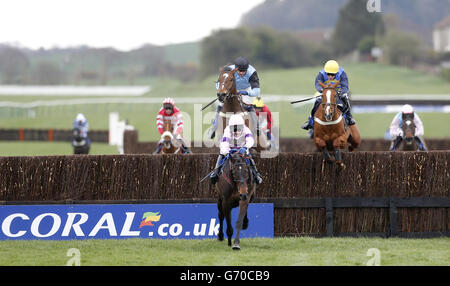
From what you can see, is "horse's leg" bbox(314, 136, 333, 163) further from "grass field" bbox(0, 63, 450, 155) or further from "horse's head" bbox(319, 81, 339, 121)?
"grass field" bbox(0, 63, 450, 155)

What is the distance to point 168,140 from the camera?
53.9 ft

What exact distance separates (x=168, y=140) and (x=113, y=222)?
444cm

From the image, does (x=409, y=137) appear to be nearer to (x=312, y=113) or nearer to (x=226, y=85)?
(x=312, y=113)

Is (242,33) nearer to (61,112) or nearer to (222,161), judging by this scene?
(61,112)

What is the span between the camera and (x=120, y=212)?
12.3m

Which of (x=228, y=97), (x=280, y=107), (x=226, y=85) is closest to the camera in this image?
(x=226, y=85)

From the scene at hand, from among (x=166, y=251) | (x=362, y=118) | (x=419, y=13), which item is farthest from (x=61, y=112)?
(x=419, y=13)

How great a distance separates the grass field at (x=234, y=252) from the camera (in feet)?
32.6

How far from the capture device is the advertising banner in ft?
39.8

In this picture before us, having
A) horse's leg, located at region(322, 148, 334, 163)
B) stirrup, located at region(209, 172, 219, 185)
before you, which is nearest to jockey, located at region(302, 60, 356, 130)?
horse's leg, located at region(322, 148, 334, 163)

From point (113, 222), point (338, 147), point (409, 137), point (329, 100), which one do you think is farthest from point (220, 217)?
point (409, 137)

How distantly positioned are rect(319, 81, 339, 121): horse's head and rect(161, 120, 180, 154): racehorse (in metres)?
4.96

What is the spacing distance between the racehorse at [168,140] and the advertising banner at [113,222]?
412cm

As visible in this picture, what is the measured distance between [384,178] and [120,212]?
4.29m
